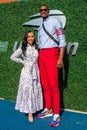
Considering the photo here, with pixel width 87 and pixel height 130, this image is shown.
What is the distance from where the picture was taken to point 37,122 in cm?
697

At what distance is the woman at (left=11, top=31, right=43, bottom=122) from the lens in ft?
22.6

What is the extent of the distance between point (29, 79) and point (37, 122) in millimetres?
870

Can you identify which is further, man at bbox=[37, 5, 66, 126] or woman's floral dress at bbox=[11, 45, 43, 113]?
woman's floral dress at bbox=[11, 45, 43, 113]

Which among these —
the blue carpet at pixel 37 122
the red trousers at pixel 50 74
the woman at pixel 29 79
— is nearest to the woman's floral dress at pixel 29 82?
the woman at pixel 29 79

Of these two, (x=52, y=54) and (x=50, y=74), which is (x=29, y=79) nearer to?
(x=50, y=74)

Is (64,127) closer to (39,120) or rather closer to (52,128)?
(52,128)

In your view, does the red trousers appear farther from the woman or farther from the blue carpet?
the blue carpet

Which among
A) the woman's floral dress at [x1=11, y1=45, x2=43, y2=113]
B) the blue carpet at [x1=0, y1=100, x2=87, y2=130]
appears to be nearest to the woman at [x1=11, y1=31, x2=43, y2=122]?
the woman's floral dress at [x1=11, y1=45, x2=43, y2=113]

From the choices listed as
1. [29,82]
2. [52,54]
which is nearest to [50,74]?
[52,54]

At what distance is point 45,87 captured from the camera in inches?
278

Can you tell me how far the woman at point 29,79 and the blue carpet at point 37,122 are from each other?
0.24 meters

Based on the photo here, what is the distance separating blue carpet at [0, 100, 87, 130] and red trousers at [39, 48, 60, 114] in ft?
1.04

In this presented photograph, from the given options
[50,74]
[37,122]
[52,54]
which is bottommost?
[37,122]

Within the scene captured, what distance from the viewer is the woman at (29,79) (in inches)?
271
